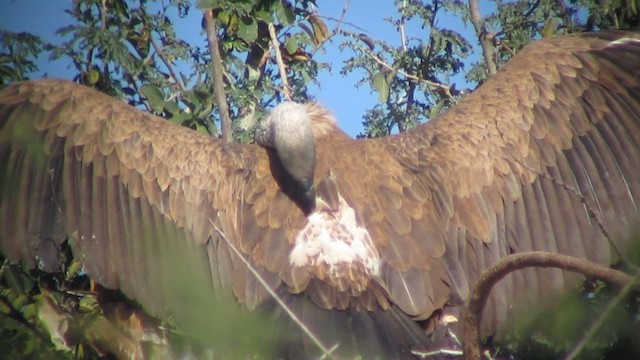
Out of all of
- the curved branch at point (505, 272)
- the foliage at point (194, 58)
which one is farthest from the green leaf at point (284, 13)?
the curved branch at point (505, 272)

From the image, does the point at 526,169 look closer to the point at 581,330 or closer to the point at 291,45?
the point at 291,45

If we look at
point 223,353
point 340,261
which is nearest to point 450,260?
point 340,261

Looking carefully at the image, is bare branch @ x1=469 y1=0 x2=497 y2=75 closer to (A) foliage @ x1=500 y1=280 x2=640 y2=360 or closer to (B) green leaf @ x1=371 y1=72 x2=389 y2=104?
(B) green leaf @ x1=371 y1=72 x2=389 y2=104

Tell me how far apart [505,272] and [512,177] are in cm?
301

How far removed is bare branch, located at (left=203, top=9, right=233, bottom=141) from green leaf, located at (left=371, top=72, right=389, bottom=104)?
3.33 feet

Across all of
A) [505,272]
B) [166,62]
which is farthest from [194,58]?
[505,272]

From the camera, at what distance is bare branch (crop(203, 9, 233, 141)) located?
5.58 metres

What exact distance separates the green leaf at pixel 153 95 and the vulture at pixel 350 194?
0.27 metres

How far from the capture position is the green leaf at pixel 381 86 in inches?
242

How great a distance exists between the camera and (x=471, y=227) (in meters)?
5.10

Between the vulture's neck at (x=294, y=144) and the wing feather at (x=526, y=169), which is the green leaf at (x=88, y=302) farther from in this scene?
the wing feather at (x=526, y=169)

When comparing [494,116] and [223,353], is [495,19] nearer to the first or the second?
[494,116]

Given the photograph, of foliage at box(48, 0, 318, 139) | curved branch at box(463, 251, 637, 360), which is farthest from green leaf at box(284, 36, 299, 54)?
curved branch at box(463, 251, 637, 360)

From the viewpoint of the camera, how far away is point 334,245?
4848 millimetres
